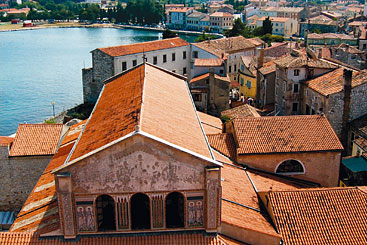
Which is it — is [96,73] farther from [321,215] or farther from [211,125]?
[321,215]

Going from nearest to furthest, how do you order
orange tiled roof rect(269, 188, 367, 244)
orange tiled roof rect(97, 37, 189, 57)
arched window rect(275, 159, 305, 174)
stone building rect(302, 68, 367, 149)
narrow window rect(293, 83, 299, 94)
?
orange tiled roof rect(269, 188, 367, 244) < arched window rect(275, 159, 305, 174) < stone building rect(302, 68, 367, 149) < narrow window rect(293, 83, 299, 94) < orange tiled roof rect(97, 37, 189, 57)

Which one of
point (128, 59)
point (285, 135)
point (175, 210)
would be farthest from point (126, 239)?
point (128, 59)

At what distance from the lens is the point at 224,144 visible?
69.2 feet

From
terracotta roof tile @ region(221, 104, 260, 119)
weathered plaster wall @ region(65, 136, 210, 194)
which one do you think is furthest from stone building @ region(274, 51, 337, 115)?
weathered plaster wall @ region(65, 136, 210, 194)

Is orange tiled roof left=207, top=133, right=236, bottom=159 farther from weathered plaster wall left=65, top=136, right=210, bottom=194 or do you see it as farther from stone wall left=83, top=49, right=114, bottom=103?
stone wall left=83, top=49, right=114, bottom=103

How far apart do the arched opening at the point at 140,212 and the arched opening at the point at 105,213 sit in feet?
1.93

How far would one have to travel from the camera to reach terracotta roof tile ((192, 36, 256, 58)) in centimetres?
4628

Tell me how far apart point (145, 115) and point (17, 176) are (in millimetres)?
11478

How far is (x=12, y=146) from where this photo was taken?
23.2 m

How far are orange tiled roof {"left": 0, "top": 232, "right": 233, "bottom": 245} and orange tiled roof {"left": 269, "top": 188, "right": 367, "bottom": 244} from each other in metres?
2.56

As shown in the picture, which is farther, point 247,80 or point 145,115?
point 247,80

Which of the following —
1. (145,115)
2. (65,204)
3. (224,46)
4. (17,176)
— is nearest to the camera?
(65,204)

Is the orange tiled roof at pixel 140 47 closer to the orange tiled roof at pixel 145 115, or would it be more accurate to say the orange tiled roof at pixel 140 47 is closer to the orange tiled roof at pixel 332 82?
the orange tiled roof at pixel 332 82

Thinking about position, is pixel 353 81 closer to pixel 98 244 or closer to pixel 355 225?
pixel 355 225
